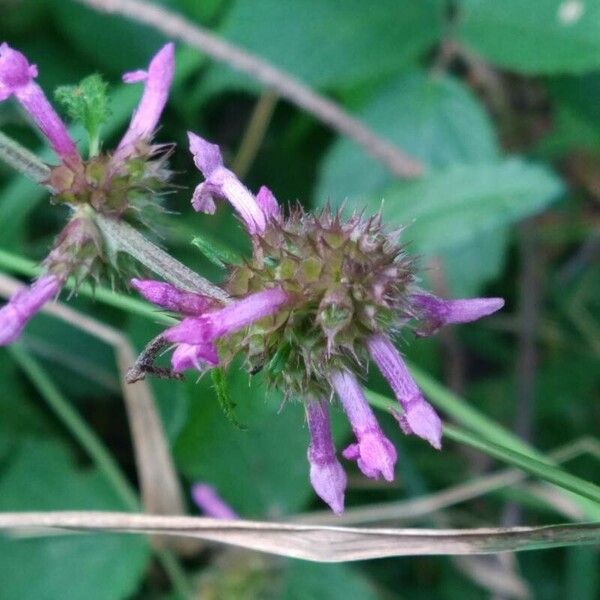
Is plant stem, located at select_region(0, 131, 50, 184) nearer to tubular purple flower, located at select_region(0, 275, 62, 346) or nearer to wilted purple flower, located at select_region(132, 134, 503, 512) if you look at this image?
tubular purple flower, located at select_region(0, 275, 62, 346)

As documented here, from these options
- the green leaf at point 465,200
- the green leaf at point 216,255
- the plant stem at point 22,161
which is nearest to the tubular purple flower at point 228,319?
the green leaf at point 216,255

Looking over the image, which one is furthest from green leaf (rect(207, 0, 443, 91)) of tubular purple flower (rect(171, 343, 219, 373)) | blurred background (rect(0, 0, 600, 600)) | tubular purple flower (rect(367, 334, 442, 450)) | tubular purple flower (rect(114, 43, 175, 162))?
tubular purple flower (rect(171, 343, 219, 373))

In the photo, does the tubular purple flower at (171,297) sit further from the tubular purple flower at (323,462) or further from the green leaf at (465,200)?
the green leaf at (465,200)

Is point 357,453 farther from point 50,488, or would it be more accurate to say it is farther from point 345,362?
point 50,488

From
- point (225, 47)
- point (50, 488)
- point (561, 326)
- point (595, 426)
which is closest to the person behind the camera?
point (225, 47)

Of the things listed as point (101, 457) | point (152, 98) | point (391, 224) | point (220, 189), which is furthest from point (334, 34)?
point (101, 457)

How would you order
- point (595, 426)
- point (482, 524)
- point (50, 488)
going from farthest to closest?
point (595, 426) → point (482, 524) → point (50, 488)

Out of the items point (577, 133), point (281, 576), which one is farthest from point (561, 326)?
point (281, 576)
